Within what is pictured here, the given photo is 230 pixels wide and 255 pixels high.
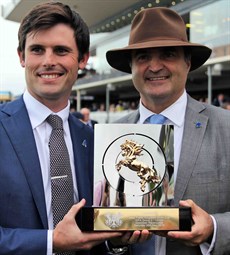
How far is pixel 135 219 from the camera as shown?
172cm

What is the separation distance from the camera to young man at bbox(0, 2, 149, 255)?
68.9 inches

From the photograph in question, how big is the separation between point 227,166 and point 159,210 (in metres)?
0.56

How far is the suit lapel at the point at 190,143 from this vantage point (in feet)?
6.73

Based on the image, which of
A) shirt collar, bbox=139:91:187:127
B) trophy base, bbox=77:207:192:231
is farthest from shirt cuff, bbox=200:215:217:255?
shirt collar, bbox=139:91:187:127

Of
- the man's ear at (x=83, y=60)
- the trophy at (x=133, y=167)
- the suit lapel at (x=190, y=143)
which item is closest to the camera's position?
the trophy at (x=133, y=167)

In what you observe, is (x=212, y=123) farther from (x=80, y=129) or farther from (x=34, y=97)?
(x=34, y=97)

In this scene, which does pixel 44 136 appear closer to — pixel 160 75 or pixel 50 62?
pixel 50 62

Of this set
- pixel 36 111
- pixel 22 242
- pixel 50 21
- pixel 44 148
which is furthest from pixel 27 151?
pixel 50 21

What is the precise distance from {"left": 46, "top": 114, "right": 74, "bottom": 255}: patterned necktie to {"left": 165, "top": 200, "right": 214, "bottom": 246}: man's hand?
56 cm

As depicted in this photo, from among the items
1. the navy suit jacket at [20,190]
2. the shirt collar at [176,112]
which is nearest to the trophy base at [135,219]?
the navy suit jacket at [20,190]

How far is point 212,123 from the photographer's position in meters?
2.21

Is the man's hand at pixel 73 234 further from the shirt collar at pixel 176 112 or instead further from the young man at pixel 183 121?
the shirt collar at pixel 176 112

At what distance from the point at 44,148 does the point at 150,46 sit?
0.83m

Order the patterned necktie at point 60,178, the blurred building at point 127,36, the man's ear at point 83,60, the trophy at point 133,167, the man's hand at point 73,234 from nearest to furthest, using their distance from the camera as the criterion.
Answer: the man's hand at point 73,234
the trophy at point 133,167
the patterned necktie at point 60,178
the man's ear at point 83,60
the blurred building at point 127,36
